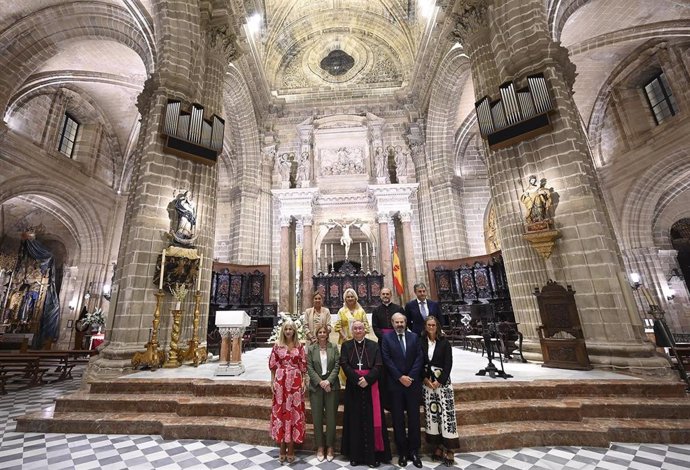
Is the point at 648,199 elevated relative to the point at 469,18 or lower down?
lower down

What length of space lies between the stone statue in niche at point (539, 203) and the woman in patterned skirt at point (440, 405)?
4.45 metres

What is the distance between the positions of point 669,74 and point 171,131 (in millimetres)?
17139

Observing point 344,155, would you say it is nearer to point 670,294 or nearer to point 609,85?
point 609,85

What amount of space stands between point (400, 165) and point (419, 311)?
11.3m

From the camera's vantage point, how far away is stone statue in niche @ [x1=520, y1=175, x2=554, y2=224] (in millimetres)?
6297

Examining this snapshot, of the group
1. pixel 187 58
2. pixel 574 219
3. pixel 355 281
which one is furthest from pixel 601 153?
pixel 187 58

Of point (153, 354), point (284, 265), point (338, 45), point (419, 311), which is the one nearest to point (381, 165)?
point (284, 265)

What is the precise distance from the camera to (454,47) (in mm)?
11414

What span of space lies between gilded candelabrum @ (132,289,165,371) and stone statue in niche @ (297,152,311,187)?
9312 millimetres

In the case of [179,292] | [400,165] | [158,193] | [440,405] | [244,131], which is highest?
[244,131]

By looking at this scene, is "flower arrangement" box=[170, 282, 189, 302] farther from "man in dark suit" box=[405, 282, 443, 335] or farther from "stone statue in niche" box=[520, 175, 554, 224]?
"stone statue in niche" box=[520, 175, 554, 224]

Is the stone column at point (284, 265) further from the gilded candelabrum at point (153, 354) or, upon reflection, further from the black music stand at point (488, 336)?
the black music stand at point (488, 336)

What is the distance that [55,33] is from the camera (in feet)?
30.8

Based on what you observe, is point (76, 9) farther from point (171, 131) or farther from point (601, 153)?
point (601, 153)
